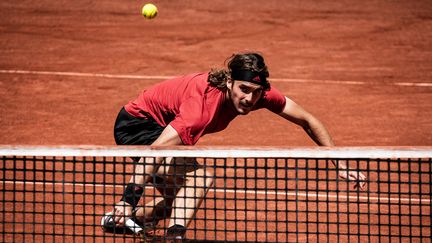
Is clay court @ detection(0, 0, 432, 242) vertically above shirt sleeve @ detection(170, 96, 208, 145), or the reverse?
clay court @ detection(0, 0, 432, 242)

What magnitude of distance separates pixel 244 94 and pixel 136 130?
109 centimetres

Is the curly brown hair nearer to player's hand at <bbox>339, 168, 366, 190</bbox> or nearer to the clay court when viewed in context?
player's hand at <bbox>339, 168, 366, 190</bbox>

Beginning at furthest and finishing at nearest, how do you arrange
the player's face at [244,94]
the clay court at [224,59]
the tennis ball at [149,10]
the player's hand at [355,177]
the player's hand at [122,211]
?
the tennis ball at [149,10]
the clay court at [224,59]
the player's face at [244,94]
the player's hand at [355,177]
the player's hand at [122,211]

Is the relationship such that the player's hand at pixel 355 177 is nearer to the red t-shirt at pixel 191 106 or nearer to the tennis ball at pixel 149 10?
the red t-shirt at pixel 191 106

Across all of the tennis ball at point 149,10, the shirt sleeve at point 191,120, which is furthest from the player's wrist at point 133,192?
the tennis ball at point 149,10

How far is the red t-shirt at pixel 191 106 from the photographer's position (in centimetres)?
585

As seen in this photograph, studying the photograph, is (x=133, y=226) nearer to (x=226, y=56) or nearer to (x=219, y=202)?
(x=219, y=202)

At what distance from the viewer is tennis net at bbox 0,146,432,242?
5.21 meters

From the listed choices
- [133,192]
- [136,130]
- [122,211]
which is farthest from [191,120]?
[136,130]

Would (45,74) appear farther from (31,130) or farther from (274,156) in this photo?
(274,156)

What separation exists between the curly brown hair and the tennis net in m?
0.56

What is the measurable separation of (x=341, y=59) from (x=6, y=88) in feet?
16.1

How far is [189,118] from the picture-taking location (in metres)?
5.83

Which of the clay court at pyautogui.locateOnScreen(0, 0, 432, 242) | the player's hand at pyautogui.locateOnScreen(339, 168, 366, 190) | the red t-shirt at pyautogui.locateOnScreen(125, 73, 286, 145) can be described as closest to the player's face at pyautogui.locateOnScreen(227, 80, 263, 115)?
the red t-shirt at pyautogui.locateOnScreen(125, 73, 286, 145)
